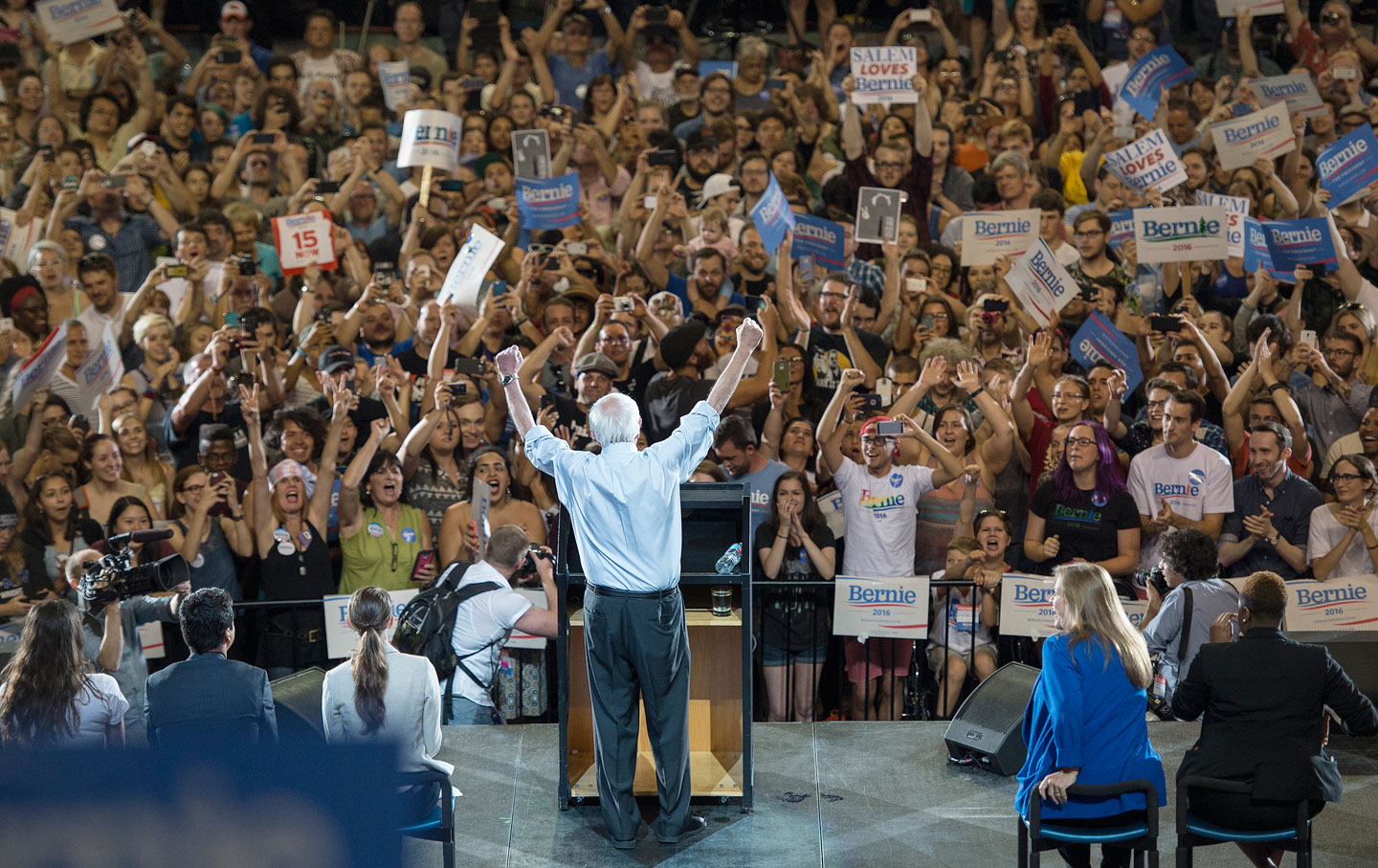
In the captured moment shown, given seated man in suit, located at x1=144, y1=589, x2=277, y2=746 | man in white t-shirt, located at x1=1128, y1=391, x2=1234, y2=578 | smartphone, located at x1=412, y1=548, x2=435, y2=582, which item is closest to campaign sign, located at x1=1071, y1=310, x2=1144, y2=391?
man in white t-shirt, located at x1=1128, y1=391, x2=1234, y2=578

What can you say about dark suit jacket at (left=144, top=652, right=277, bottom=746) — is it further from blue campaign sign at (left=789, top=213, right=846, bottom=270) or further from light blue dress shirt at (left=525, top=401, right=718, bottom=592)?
blue campaign sign at (left=789, top=213, right=846, bottom=270)

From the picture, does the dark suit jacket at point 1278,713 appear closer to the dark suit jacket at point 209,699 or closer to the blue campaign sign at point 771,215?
the dark suit jacket at point 209,699

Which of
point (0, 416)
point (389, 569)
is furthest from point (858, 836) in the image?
point (0, 416)

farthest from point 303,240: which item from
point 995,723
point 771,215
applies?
point 995,723

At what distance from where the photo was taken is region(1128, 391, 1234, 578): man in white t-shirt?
7.46 meters

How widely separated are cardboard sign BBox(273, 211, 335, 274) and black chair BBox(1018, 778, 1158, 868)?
6151 millimetres

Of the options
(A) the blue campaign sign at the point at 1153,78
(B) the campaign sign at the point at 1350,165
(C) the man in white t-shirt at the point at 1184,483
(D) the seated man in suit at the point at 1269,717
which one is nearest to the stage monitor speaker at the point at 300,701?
(D) the seated man in suit at the point at 1269,717

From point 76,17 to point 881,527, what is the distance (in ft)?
25.5

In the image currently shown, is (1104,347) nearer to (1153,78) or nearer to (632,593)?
(1153,78)

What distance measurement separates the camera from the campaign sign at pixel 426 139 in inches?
389

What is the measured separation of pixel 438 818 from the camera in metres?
4.87

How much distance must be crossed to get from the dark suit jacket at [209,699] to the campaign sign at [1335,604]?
5019mm

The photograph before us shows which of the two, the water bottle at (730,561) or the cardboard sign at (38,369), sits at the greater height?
the cardboard sign at (38,369)

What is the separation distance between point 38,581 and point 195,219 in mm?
3179
